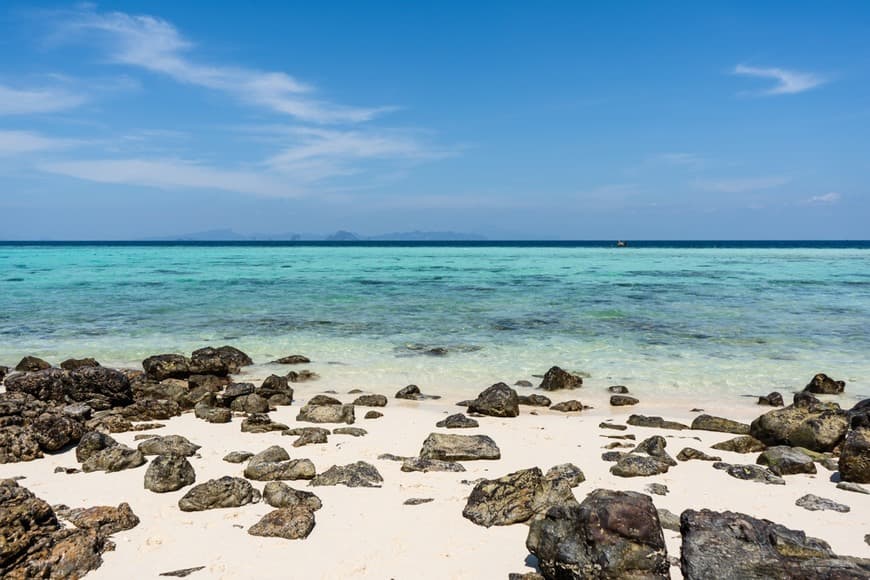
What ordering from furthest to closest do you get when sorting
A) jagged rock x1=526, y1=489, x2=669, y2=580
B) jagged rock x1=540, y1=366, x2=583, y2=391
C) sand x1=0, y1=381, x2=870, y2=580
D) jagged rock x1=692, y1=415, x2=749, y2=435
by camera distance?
1. jagged rock x1=540, y1=366, x2=583, y2=391
2. jagged rock x1=692, y1=415, x2=749, y2=435
3. sand x1=0, y1=381, x2=870, y2=580
4. jagged rock x1=526, y1=489, x2=669, y2=580

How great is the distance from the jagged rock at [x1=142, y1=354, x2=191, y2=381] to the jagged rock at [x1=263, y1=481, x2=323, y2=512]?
7.41m

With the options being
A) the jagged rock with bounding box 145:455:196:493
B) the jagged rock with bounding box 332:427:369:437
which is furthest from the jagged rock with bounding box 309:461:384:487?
the jagged rock with bounding box 332:427:369:437

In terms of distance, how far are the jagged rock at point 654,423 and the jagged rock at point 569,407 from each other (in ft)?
3.63

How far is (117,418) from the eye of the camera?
8.68m

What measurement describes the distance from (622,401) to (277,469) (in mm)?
6426

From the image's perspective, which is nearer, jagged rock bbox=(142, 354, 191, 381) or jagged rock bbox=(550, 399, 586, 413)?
jagged rock bbox=(550, 399, 586, 413)

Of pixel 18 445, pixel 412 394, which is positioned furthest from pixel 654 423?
pixel 18 445

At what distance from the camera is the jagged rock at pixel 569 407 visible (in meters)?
10.1

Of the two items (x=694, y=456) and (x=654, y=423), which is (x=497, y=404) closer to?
(x=654, y=423)

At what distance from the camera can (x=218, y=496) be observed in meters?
5.71

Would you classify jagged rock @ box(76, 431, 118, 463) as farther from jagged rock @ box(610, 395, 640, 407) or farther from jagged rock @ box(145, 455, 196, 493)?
jagged rock @ box(610, 395, 640, 407)

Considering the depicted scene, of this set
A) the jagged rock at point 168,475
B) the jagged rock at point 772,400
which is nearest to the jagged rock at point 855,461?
the jagged rock at point 772,400

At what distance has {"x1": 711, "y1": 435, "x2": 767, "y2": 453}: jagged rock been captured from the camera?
770 cm

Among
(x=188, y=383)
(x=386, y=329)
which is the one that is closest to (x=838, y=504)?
(x=188, y=383)
